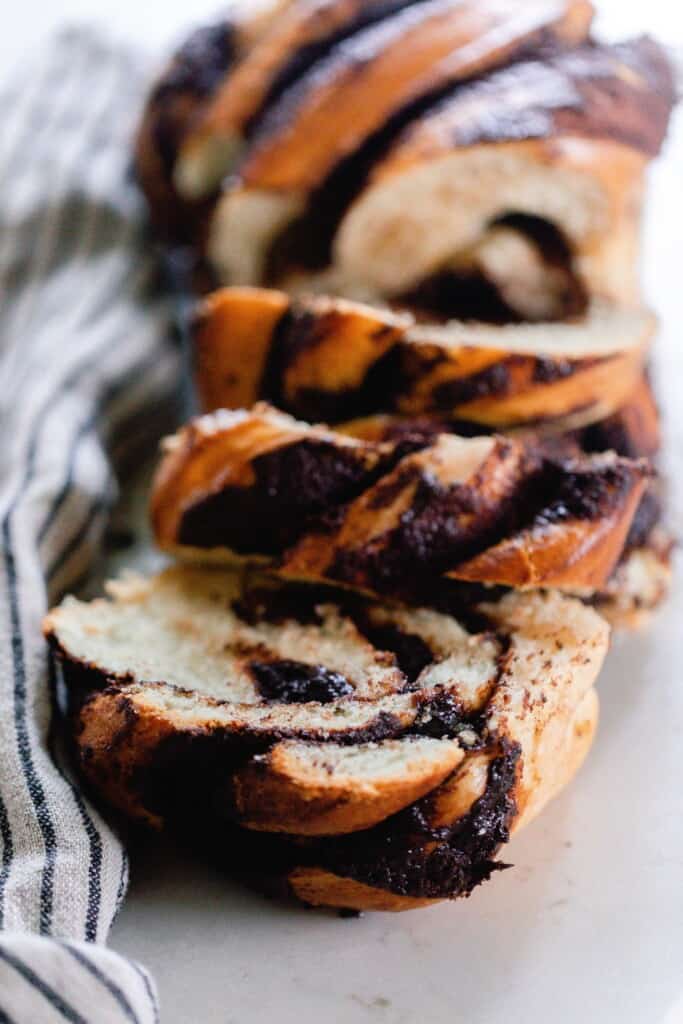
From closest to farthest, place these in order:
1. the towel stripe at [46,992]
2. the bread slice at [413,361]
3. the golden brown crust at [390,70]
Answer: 1. the towel stripe at [46,992]
2. the bread slice at [413,361]
3. the golden brown crust at [390,70]

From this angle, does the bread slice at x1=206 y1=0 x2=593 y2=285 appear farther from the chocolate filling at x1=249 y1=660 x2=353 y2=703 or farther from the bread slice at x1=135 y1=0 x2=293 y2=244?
the chocolate filling at x1=249 y1=660 x2=353 y2=703

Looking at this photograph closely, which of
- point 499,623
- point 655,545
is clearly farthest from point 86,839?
point 655,545

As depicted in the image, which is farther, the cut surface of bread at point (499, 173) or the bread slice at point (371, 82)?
the bread slice at point (371, 82)

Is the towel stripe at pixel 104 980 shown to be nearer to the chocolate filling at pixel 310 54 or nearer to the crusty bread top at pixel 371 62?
the crusty bread top at pixel 371 62

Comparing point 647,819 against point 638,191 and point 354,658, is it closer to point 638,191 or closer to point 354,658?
point 354,658

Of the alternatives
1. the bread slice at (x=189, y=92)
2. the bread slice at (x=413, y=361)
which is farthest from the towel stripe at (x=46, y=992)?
the bread slice at (x=189, y=92)
